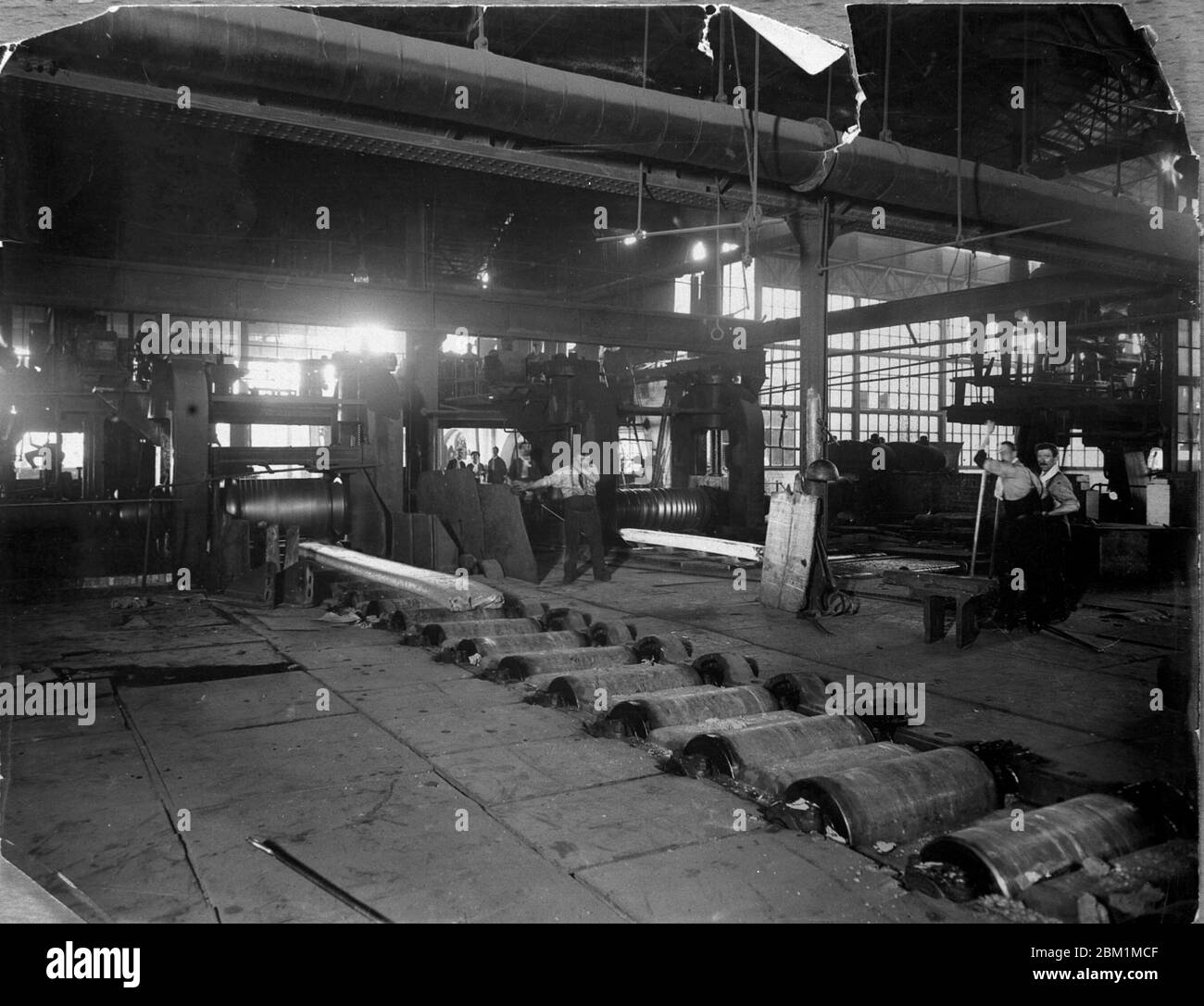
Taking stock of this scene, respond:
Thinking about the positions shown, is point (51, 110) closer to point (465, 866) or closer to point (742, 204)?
point (742, 204)

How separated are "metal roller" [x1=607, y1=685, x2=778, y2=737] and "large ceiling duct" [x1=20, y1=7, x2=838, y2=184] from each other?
3796 millimetres

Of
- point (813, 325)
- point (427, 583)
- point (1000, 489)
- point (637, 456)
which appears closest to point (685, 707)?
point (427, 583)

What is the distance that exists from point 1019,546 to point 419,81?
5.37 meters

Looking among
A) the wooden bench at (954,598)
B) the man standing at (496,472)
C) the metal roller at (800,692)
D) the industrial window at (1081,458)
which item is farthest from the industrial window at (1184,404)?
the metal roller at (800,692)

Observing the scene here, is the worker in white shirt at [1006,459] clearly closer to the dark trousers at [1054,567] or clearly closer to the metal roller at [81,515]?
the dark trousers at [1054,567]

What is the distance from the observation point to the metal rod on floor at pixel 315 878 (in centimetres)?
242

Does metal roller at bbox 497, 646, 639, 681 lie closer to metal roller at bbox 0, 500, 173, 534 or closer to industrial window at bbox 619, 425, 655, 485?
metal roller at bbox 0, 500, 173, 534

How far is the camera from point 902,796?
3.06 meters

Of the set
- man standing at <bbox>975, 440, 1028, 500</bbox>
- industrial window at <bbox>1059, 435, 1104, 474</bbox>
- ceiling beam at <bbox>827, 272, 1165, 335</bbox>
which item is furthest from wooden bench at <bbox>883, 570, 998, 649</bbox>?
industrial window at <bbox>1059, 435, 1104, 474</bbox>

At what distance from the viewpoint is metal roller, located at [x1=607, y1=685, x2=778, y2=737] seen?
405 centimetres

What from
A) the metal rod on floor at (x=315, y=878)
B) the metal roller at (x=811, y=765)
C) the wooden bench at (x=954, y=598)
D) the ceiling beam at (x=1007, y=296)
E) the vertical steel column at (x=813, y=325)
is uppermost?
the ceiling beam at (x=1007, y=296)

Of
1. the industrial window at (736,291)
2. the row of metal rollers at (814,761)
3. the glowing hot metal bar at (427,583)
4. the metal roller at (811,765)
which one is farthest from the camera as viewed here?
the industrial window at (736,291)

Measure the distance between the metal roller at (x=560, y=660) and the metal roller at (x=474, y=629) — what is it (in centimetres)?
67
